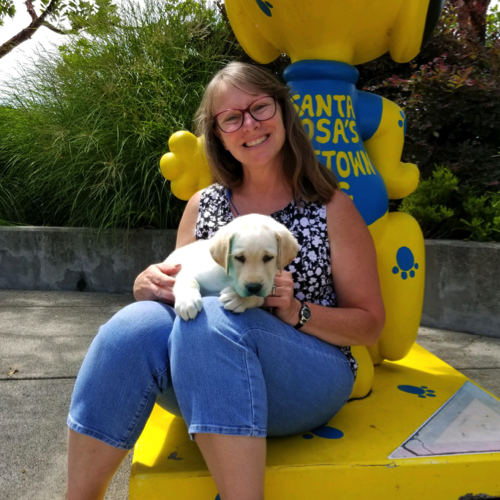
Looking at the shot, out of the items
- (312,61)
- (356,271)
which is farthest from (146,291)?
(312,61)

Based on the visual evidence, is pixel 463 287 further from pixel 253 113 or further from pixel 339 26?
pixel 253 113

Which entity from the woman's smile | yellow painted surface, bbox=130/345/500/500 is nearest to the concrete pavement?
yellow painted surface, bbox=130/345/500/500

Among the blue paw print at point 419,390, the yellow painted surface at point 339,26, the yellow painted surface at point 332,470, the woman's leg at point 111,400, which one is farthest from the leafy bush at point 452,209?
the woman's leg at point 111,400

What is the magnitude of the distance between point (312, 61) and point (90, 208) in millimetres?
3710

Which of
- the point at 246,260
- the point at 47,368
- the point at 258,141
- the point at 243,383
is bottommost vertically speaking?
the point at 47,368

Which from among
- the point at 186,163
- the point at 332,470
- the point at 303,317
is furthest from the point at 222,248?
the point at 186,163

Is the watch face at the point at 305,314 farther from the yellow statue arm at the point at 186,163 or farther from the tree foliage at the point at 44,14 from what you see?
the tree foliage at the point at 44,14

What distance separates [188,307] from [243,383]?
29 centimetres

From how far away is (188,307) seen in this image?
163 cm

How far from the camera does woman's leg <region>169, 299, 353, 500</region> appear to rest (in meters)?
1.48

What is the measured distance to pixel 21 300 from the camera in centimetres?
501

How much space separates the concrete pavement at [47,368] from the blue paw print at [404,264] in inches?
45.5

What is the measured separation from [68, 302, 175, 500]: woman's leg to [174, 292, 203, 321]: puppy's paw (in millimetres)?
120

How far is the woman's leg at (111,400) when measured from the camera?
1.60 meters
